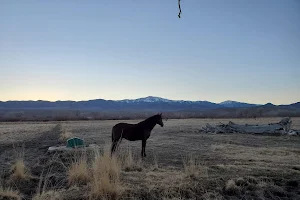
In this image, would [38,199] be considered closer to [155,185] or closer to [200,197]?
[155,185]

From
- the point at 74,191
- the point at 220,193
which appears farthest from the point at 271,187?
the point at 74,191

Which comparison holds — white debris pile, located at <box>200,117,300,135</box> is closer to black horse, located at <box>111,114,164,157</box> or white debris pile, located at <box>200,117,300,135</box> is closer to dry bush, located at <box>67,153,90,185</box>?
black horse, located at <box>111,114,164,157</box>

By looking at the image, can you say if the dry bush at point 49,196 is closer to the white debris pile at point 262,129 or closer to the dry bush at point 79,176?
the dry bush at point 79,176

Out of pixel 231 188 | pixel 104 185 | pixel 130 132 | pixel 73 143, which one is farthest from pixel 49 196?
pixel 73 143

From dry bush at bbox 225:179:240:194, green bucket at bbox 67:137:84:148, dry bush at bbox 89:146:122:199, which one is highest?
green bucket at bbox 67:137:84:148

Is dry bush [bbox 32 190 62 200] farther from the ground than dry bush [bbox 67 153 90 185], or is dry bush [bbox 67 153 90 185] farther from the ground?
dry bush [bbox 67 153 90 185]

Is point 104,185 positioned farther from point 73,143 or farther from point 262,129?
point 262,129

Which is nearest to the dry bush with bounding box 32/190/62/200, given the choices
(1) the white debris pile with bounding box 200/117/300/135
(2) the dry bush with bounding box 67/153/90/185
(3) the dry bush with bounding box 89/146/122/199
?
(3) the dry bush with bounding box 89/146/122/199

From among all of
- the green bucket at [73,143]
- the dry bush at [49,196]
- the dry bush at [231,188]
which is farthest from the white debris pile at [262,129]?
the dry bush at [49,196]

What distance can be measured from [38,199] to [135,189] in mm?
2118

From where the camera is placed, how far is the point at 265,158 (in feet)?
40.1

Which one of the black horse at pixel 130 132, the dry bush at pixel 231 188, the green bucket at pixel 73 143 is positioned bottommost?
the dry bush at pixel 231 188

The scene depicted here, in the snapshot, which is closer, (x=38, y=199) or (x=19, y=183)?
(x=38, y=199)

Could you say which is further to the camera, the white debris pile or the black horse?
the white debris pile
